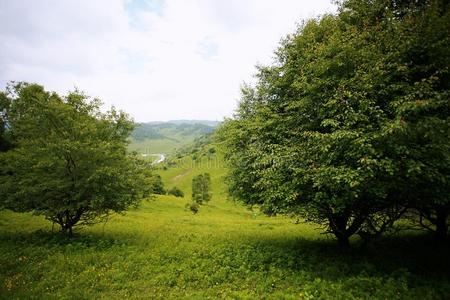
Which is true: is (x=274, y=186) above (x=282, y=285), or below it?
above

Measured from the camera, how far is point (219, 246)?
1984 centimetres

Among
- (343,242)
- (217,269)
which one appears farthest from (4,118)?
(343,242)

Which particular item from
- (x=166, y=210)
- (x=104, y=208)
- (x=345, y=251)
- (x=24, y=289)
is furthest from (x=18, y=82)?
(x=345, y=251)

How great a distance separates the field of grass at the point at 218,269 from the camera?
12.7 metres

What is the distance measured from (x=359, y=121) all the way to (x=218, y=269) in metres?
10.9

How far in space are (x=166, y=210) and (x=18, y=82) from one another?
3584cm

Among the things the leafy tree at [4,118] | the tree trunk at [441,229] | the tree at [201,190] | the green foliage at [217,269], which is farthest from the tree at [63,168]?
the tree at [201,190]

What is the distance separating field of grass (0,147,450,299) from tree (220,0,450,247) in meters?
2.84

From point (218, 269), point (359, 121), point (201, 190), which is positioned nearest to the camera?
point (359, 121)

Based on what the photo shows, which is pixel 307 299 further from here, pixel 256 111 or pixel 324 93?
pixel 256 111

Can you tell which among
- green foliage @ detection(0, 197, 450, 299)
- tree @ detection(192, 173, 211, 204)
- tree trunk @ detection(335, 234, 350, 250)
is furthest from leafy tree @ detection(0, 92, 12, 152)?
tree trunk @ detection(335, 234, 350, 250)

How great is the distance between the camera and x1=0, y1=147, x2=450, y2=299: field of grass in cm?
1266

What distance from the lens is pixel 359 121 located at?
42.6 feet

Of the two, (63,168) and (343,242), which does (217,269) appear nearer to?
(343,242)
